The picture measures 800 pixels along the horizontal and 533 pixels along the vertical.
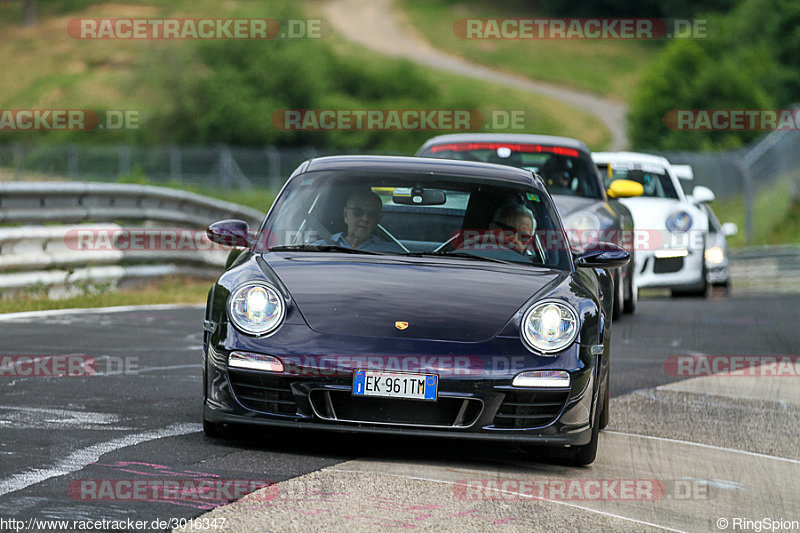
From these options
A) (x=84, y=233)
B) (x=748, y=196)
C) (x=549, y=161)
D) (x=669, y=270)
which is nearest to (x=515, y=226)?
(x=549, y=161)

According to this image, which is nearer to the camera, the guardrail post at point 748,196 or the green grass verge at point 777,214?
the guardrail post at point 748,196

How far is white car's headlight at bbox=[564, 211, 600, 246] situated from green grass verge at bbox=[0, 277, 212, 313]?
177 inches

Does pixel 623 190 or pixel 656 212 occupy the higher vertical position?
pixel 623 190

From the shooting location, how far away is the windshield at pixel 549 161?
12812 mm

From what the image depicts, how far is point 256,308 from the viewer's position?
6426 millimetres

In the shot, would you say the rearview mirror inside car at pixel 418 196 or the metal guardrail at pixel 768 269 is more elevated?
the rearview mirror inside car at pixel 418 196

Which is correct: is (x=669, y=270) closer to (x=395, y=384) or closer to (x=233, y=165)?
(x=395, y=384)

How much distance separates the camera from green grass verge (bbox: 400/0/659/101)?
96.1 meters

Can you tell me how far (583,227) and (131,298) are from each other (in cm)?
482
